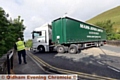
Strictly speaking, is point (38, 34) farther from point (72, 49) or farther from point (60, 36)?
point (72, 49)

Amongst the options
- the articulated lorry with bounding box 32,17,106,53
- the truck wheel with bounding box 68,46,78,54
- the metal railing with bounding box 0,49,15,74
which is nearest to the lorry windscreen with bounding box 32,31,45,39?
the articulated lorry with bounding box 32,17,106,53

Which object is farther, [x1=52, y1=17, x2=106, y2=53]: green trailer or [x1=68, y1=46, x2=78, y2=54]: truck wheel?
[x1=68, y1=46, x2=78, y2=54]: truck wheel

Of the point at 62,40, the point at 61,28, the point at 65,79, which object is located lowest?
the point at 65,79

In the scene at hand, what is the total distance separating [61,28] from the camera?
15344mm

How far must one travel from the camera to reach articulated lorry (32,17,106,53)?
50.2 feet

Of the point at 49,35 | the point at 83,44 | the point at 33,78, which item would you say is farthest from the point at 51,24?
the point at 33,78

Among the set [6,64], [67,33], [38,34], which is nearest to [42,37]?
[38,34]

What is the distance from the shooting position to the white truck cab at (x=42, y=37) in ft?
54.7

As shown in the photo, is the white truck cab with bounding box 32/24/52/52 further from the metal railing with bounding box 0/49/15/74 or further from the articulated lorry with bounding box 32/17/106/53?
the metal railing with bounding box 0/49/15/74

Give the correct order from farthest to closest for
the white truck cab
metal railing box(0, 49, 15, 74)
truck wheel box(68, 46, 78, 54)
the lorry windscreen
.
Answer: the lorry windscreen
the white truck cab
truck wheel box(68, 46, 78, 54)
metal railing box(0, 49, 15, 74)

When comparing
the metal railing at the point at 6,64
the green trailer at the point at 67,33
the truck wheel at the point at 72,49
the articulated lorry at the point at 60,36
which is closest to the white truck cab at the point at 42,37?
the articulated lorry at the point at 60,36

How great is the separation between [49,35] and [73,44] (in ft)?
8.86

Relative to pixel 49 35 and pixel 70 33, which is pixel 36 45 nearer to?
pixel 49 35

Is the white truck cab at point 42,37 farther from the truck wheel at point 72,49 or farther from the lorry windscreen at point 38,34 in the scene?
the truck wheel at point 72,49
